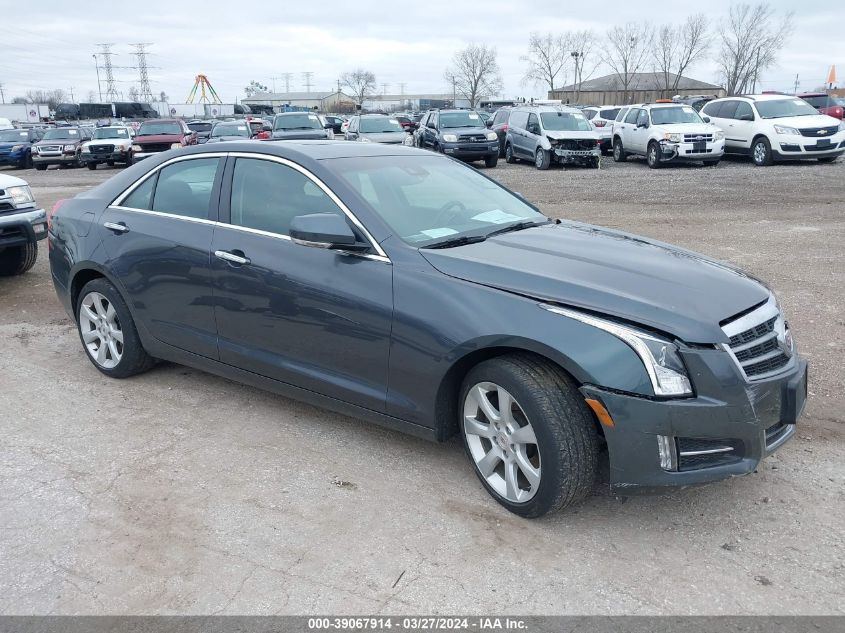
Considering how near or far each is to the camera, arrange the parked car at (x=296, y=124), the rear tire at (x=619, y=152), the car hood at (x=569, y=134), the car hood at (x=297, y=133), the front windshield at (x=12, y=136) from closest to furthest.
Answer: the car hood at (x=297, y=133), the car hood at (x=569, y=134), the parked car at (x=296, y=124), the rear tire at (x=619, y=152), the front windshield at (x=12, y=136)

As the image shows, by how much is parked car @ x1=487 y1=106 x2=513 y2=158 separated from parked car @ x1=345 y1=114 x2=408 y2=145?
3443 millimetres

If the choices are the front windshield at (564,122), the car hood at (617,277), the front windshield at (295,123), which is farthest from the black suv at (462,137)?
the car hood at (617,277)

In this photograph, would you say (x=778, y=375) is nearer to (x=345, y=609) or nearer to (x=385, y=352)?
(x=385, y=352)

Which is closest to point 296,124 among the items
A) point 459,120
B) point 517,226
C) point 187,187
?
point 459,120

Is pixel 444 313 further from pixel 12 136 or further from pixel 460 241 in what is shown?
pixel 12 136

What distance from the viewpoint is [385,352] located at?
3.79 metres

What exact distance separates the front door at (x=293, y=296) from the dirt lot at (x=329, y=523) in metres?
0.47

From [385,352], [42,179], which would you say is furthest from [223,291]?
[42,179]

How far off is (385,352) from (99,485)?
1.62 meters

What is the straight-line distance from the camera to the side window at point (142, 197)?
512 centimetres

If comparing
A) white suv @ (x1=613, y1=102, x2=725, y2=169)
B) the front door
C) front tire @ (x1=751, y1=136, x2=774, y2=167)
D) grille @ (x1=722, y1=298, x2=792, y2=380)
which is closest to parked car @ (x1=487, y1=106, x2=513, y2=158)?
white suv @ (x1=613, y1=102, x2=725, y2=169)

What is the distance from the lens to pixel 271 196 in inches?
175

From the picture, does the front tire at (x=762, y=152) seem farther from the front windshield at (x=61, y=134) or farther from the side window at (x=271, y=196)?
the front windshield at (x=61, y=134)

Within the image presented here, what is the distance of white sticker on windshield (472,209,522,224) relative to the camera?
4.43 metres
